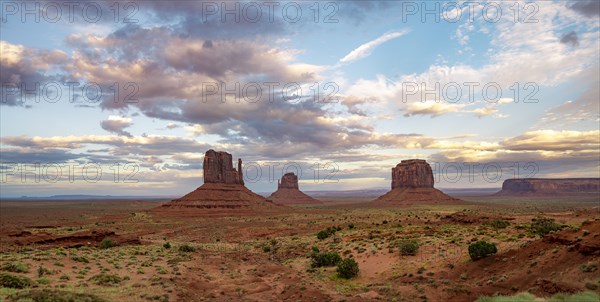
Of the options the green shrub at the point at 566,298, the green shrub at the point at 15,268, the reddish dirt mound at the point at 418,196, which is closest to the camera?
the green shrub at the point at 566,298

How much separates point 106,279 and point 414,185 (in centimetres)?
15796

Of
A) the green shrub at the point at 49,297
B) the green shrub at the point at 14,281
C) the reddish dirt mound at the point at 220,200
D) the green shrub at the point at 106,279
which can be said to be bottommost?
the reddish dirt mound at the point at 220,200

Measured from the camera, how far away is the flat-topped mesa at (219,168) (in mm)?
126125

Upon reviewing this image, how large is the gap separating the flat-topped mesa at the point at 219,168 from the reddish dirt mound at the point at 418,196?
71855 millimetres

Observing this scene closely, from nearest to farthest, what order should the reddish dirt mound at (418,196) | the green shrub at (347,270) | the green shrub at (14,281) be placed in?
1. the green shrub at (14,281)
2. the green shrub at (347,270)
3. the reddish dirt mound at (418,196)

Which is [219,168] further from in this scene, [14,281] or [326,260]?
[14,281]

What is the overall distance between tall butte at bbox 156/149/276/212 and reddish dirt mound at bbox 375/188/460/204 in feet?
206

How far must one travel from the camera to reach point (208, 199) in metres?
112

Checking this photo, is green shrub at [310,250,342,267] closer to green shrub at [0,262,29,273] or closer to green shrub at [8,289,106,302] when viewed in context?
green shrub at [8,289,106,302]

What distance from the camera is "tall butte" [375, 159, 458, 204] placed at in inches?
6033

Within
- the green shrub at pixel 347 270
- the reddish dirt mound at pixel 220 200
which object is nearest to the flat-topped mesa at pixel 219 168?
the reddish dirt mound at pixel 220 200

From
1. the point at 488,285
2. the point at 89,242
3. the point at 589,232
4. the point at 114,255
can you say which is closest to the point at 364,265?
the point at 488,285

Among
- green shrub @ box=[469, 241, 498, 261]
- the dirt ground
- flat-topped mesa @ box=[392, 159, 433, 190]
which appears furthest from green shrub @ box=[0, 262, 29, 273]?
flat-topped mesa @ box=[392, 159, 433, 190]

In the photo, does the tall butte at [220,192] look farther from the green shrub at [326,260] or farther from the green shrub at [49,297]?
the green shrub at [49,297]
